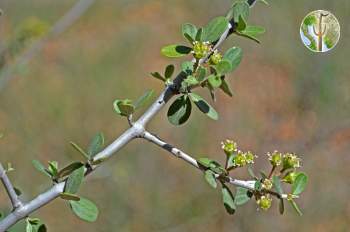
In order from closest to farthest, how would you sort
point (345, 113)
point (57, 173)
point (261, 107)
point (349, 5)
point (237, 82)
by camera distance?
point (57, 173)
point (349, 5)
point (345, 113)
point (261, 107)
point (237, 82)

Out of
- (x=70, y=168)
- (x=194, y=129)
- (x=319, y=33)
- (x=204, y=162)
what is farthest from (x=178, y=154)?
(x=194, y=129)

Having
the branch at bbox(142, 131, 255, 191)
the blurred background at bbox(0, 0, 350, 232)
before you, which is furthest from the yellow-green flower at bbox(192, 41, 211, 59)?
the blurred background at bbox(0, 0, 350, 232)

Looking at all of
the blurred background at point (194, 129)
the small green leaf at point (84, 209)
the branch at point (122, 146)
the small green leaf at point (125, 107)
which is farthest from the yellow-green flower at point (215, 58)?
the blurred background at point (194, 129)

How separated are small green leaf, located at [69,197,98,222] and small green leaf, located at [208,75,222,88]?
224 millimetres

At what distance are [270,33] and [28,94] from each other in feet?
8.36

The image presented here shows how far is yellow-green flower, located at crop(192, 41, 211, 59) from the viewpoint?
0.73m

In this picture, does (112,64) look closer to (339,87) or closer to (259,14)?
(259,14)

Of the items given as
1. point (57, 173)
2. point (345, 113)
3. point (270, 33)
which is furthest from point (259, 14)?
point (57, 173)

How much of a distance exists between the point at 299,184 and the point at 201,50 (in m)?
0.22

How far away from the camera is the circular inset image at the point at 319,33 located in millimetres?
981

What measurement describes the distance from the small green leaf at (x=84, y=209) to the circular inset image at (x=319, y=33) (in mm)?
457

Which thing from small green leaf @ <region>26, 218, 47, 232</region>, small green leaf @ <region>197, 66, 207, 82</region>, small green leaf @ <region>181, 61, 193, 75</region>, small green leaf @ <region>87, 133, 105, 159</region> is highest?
small green leaf @ <region>181, 61, 193, 75</region>

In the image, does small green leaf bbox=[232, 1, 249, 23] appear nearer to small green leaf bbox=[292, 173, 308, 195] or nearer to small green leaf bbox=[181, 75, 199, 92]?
small green leaf bbox=[181, 75, 199, 92]

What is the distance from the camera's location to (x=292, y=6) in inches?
218
